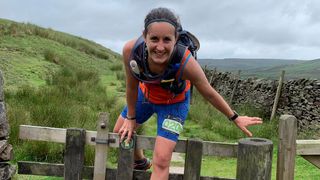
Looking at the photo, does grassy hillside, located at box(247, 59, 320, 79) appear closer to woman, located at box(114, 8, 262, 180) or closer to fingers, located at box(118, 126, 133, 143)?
woman, located at box(114, 8, 262, 180)

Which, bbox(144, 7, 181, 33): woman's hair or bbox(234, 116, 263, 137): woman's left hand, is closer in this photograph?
bbox(144, 7, 181, 33): woman's hair

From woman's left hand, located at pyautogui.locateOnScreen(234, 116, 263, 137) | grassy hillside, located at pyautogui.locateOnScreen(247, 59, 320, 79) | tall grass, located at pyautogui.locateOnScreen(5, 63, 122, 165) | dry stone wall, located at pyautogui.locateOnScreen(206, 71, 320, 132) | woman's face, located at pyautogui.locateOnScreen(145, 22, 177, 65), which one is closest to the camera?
woman's face, located at pyautogui.locateOnScreen(145, 22, 177, 65)

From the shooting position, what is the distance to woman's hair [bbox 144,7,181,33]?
302cm

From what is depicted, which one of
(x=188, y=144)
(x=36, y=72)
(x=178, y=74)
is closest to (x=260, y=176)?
(x=188, y=144)

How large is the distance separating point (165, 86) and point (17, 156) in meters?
3.13

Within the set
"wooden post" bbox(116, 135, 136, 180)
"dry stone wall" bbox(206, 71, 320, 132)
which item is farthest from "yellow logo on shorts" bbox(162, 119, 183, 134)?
"dry stone wall" bbox(206, 71, 320, 132)

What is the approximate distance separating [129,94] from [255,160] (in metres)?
1.14

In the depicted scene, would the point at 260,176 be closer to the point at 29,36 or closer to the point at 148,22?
the point at 148,22

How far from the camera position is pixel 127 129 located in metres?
3.41

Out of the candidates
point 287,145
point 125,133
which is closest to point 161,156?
point 125,133

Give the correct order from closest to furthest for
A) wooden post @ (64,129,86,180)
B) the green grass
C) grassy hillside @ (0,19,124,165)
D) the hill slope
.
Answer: wooden post @ (64,129,86,180)
the green grass
grassy hillside @ (0,19,124,165)
the hill slope

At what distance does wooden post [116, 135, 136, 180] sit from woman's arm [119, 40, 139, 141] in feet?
0.22

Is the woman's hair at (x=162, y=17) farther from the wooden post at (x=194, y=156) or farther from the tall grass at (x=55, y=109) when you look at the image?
the tall grass at (x=55, y=109)

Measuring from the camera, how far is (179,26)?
313 centimetres
